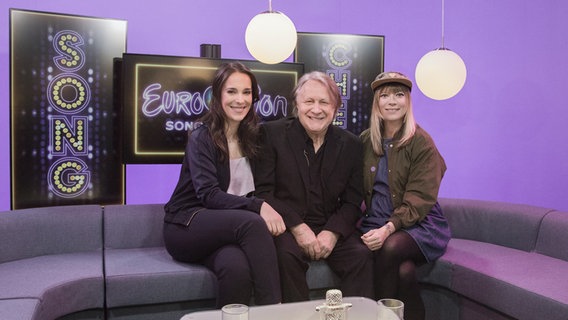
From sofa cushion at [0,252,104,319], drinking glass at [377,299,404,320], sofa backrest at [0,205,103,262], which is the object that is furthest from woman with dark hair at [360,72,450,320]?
sofa backrest at [0,205,103,262]

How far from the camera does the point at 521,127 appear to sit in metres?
5.20

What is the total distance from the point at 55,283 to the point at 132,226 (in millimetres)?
850

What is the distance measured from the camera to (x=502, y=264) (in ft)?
10.2

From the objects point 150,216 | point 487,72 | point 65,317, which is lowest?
point 65,317

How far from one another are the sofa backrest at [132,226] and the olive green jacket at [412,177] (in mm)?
1327

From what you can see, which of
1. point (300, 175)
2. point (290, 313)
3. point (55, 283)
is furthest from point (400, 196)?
point (55, 283)

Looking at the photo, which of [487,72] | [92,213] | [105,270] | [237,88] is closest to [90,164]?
[92,213]

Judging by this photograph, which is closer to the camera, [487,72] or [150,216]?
[150,216]

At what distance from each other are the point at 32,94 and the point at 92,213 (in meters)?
0.81

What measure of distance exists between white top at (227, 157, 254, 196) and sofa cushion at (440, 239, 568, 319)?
46.5 inches

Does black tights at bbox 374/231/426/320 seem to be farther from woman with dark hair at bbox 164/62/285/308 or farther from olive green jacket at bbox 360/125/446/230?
woman with dark hair at bbox 164/62/285/308

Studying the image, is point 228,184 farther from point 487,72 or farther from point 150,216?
point 487,72

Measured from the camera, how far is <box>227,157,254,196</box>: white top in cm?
310

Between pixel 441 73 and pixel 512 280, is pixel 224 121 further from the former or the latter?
pixel 512 280
